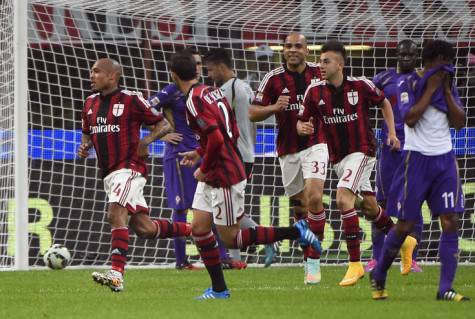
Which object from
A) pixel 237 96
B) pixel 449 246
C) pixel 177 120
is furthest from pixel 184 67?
pixel 177 120

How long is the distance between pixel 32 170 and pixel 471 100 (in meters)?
5.18

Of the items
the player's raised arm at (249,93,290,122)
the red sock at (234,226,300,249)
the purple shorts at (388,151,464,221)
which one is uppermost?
the player's raised arm at (249,93,290,122)

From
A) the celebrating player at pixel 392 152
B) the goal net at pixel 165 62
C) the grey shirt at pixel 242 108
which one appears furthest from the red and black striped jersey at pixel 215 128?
the goal net at pixel 165 62

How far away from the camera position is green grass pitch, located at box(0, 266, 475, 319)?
776 cm

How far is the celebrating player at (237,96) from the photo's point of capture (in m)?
12.2

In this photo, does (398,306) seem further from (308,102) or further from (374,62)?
(374,62)

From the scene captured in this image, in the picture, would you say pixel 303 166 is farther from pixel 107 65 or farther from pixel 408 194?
pixel 408 194

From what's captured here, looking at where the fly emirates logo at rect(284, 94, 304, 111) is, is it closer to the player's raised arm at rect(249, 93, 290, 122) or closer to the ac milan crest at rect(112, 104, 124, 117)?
the player's raised arm at rect(249, 93, 290, 122)

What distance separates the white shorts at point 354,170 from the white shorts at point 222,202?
156 cm

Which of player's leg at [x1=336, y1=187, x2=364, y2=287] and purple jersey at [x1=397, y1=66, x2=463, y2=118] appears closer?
purple jersey at [x1=397, y1=66, x2=463, y2=118]

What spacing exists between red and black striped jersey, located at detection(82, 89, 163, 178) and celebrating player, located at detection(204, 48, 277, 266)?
2.20 meters

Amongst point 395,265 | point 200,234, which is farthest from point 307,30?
point 200,234

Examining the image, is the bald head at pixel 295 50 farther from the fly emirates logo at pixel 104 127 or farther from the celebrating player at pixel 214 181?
the celebrating player at pixel 214 181

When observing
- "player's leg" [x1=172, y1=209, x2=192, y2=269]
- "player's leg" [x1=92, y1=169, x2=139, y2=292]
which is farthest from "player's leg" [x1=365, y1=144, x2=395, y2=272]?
"player's leg" [x1=92, y1=169, x2=139, y2=292]
